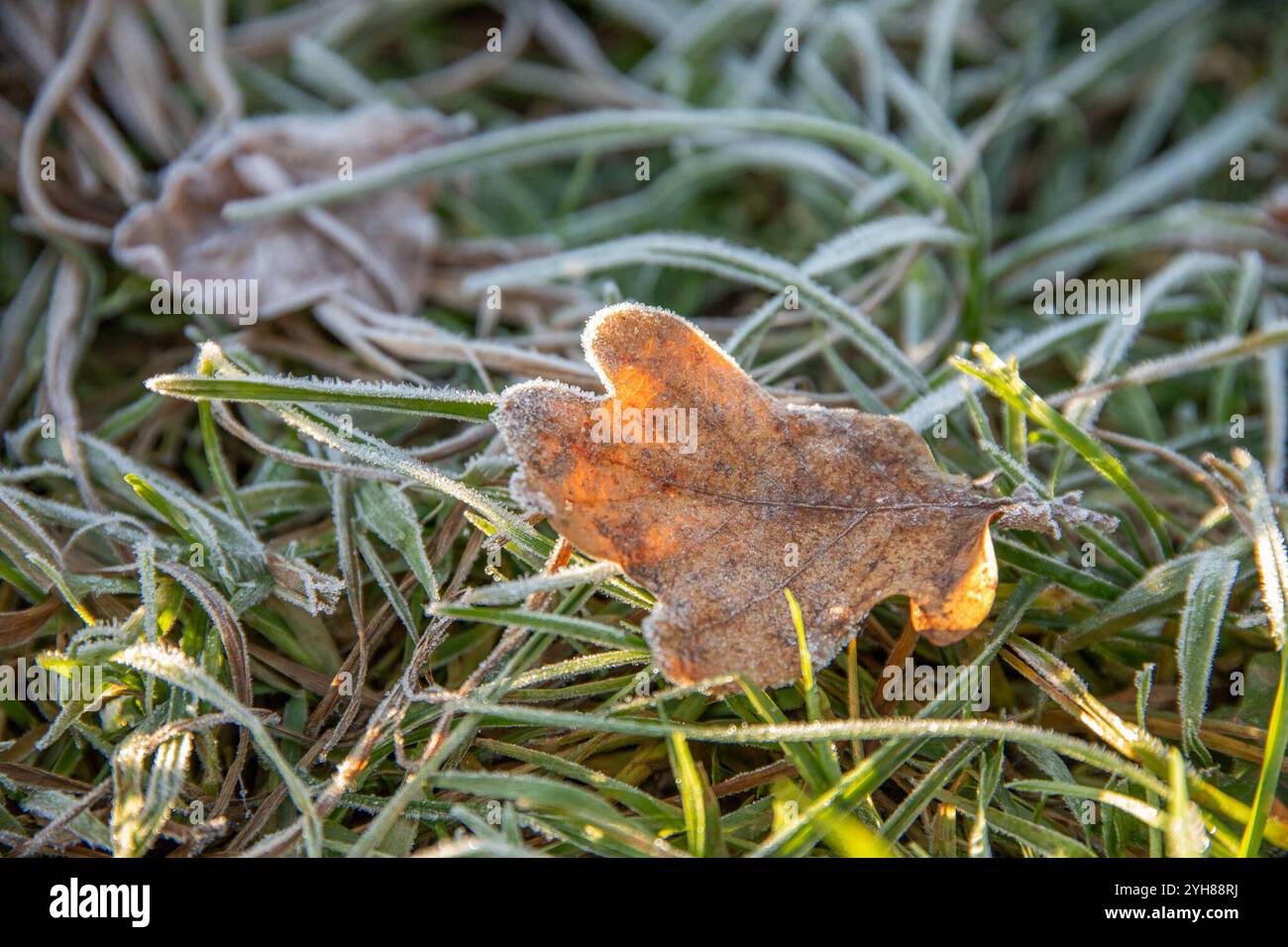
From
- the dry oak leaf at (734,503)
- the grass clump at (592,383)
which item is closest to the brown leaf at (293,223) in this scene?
the grass clump at (592,383)

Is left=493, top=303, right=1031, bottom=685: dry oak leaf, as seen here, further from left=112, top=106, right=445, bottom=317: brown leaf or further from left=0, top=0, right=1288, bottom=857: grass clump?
left=112, top=106, right=445, bottom=317: brown leaf

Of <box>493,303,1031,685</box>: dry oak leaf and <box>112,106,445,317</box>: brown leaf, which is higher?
<box>112,106,445,317</box>: brown leaf

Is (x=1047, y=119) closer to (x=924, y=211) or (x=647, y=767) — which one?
(x=924, y=211)

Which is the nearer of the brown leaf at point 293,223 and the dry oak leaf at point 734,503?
the dry oak leaf at point 734,503

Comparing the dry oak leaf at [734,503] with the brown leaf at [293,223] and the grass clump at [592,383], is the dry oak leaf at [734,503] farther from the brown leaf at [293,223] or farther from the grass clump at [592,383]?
the brown leaf at [293,223]

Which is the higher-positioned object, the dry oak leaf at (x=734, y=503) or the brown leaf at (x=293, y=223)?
the brown leaf at (x=293, y=223)

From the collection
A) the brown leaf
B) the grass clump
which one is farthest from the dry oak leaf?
the brown leaf
